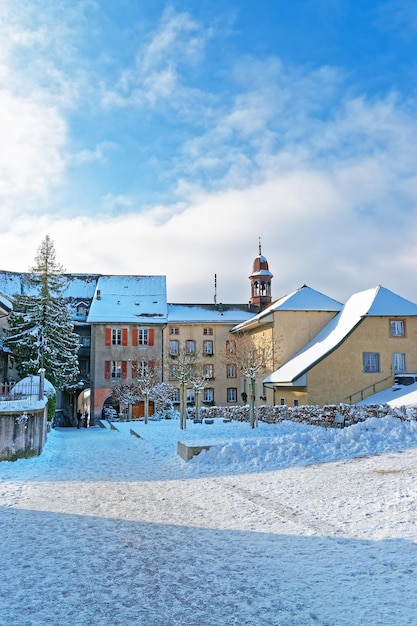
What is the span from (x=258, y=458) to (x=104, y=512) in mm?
5435

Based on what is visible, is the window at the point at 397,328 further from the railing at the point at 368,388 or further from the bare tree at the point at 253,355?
the bare tree at the point at 253,355

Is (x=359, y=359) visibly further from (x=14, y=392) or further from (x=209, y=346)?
(x=14, y=392)

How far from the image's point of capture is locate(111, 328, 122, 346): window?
50.4 metres

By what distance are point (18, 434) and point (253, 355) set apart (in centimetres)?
1758

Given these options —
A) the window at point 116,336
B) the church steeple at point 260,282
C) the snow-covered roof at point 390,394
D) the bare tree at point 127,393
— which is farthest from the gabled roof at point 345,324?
the church steeple at point 260,282

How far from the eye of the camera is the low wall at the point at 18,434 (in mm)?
15944

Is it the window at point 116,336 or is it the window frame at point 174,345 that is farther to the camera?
the window frame at point 174,345

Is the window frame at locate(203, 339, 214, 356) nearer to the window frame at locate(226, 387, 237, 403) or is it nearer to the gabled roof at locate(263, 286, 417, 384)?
the window frame at locate(226, 387, 237, 403)

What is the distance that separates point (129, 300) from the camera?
54000 mm

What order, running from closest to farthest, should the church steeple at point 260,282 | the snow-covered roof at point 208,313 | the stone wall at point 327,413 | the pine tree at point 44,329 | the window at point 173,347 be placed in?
the stone wall at point 327,413
the pine tree at point 44,329
the window at point 173,347
the snow-covered roof at point 208,313
the church steeple at point 260,282

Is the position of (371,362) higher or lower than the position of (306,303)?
lower

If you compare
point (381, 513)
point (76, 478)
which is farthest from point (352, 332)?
point (381, 513)

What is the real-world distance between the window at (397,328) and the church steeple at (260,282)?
23.7 m

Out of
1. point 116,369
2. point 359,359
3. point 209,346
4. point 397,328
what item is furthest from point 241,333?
point 397,328
